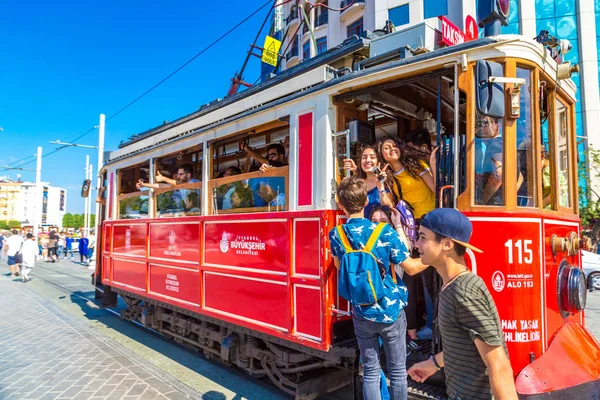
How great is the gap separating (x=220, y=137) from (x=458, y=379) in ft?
12.0

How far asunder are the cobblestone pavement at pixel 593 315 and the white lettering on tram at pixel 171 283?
249 inches

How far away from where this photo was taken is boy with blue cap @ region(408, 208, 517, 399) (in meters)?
1.65

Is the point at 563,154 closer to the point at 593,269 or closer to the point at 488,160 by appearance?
the point at 488,160

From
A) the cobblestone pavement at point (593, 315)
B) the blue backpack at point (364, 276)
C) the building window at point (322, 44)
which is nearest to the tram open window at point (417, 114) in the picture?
the blue backpack at point (364, 276)

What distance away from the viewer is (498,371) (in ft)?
5.32

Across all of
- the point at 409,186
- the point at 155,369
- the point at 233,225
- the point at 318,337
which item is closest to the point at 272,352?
the point at 318,337

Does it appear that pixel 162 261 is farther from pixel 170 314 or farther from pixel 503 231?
pixel 503 231

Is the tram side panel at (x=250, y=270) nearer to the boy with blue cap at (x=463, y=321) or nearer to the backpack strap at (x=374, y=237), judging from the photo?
the backpack strap at (x=374, y=237)

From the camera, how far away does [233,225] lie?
4430 millimetres

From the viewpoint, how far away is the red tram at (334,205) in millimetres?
2832

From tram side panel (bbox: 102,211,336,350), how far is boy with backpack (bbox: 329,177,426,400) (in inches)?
26.2

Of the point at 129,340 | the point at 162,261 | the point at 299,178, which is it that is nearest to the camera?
the point at 299,178

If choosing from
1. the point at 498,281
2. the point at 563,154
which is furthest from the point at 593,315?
the point at 498,281

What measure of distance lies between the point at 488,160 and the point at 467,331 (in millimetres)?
1571
